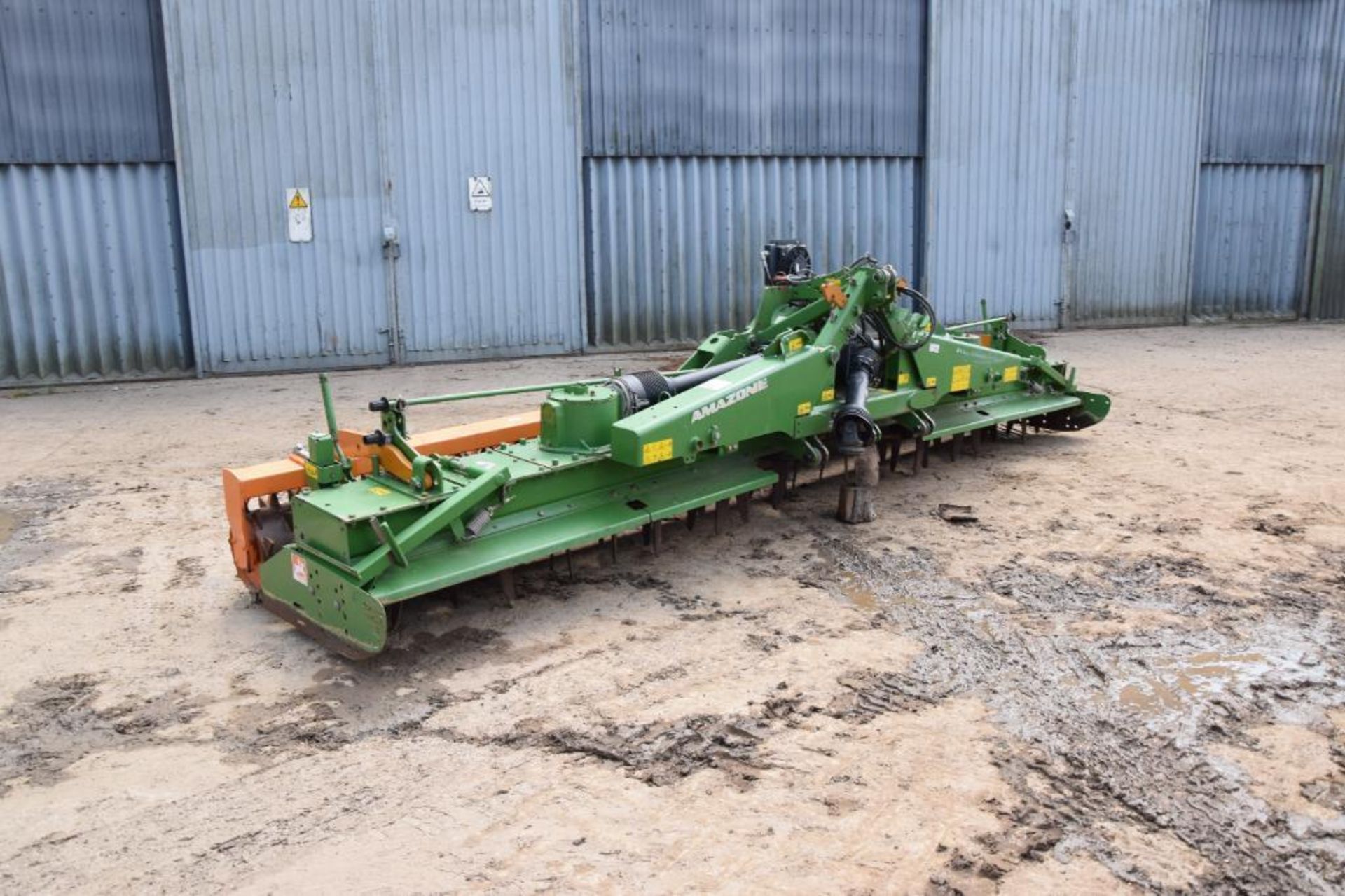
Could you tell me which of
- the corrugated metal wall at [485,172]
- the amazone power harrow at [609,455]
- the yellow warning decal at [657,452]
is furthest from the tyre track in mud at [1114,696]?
the corrugated metal wall at [485,172]

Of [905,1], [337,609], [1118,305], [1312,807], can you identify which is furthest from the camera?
[1118,305]

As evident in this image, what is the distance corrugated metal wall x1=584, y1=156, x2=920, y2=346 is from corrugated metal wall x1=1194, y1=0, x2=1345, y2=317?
5.00m

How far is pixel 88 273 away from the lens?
10617mm

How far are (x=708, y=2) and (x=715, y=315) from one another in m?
3.38

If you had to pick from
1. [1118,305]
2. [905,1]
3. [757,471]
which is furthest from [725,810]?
[1118,305]

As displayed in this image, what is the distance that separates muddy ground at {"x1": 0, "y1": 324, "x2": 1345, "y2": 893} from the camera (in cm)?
302

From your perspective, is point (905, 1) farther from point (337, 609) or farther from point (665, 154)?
point (337, 609)

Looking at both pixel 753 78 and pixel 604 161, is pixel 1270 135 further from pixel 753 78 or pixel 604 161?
pixel 604 161

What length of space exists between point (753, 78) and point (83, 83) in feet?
22.0

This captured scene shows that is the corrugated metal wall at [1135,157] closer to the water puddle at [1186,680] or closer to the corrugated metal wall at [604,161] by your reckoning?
the corrugated metal wall at [604,161]

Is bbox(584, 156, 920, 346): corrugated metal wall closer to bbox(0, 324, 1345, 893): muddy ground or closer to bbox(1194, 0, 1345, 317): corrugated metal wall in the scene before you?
bbox(1194, 0, 1345, 317): corrugated metal wall

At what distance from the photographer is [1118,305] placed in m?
14.6

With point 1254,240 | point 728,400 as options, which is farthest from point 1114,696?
point 1254,240

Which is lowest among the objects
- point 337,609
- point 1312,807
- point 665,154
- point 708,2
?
point 1312,807
